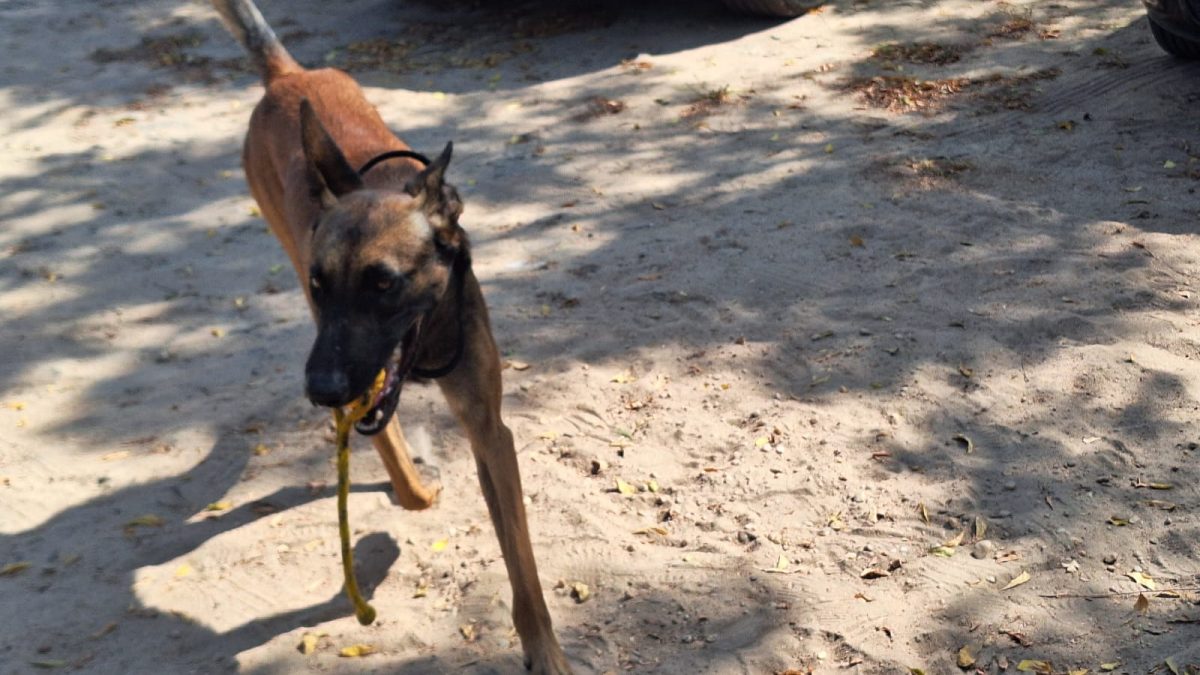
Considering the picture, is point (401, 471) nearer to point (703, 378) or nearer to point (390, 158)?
point (390, 158)

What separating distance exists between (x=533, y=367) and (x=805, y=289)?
1414 millimetres

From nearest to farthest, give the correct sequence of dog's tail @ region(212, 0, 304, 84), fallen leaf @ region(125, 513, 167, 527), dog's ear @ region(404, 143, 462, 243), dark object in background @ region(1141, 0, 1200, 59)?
dog's ear @ region(404, 143, 462, 243), fallen leaf @ region(125, 513, 167, 527), dog's tail @ region(212, 0, 304, 84), dark object in background @ region(1141, 0, 1200, 59)

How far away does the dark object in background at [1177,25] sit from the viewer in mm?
6973

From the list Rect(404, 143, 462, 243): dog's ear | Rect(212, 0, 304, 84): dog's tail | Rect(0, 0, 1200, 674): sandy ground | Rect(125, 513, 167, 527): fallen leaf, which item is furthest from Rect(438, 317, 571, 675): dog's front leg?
Rect(212, 0, 304, 84): dog's tail

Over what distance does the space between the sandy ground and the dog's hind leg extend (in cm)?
9

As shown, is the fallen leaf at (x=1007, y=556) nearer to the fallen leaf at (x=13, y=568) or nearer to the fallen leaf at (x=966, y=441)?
the fallen leaf at (x=966, y=441)

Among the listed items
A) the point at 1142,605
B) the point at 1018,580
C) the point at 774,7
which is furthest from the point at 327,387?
the point at 774,7

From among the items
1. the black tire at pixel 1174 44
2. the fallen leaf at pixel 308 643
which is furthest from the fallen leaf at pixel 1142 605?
the black tire at pixel 1174 44

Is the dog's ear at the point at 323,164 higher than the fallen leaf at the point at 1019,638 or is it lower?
higher

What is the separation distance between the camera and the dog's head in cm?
323

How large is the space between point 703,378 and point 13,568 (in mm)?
2889

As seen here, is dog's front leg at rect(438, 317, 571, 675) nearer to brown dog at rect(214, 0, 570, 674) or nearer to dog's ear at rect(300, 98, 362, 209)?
brown dog at rect(214, 0, 570, 674)

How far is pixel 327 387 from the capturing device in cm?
315

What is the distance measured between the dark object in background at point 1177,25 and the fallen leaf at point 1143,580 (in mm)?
4499
